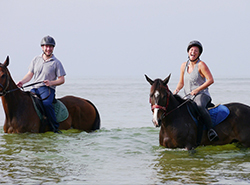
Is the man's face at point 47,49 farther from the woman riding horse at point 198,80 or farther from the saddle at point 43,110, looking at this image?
the woman riding horse at point 198,80

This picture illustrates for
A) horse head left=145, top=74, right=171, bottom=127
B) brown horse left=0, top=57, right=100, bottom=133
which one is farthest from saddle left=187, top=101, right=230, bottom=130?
brown horse left=0, top=57, right=100, bottom=133

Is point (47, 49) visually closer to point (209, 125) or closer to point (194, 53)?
point (194, 53)

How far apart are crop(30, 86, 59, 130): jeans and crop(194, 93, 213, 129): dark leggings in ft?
11.2

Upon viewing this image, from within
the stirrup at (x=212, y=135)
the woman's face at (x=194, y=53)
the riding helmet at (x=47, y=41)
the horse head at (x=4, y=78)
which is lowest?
the stirrup at (x=212, y=135)

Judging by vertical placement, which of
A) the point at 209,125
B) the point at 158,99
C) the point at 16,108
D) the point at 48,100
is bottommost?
the point at 209,125

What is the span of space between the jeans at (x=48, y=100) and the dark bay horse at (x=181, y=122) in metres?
2.83

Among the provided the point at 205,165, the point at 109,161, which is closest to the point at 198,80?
the point at 205,165

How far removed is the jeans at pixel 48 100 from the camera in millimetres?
9141

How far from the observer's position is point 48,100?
9180 mm

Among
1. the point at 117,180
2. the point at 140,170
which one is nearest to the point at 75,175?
the point at 117,180

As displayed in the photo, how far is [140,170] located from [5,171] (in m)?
2.14

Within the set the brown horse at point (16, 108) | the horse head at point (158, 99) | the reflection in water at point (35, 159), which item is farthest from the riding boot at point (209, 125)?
the brown horse at point (16, 108)

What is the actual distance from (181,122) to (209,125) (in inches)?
23.4

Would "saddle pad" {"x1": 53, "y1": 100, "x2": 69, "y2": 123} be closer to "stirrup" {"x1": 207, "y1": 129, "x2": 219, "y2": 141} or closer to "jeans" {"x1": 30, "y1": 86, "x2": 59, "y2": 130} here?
"jeans" {"x1": 30, "y1": 86, "x2": 59, "y2": 130}
